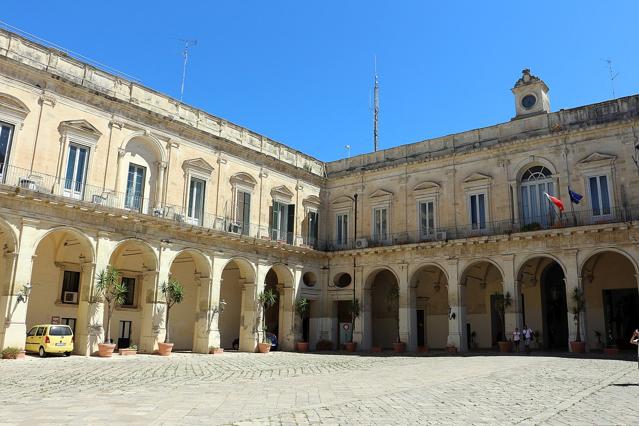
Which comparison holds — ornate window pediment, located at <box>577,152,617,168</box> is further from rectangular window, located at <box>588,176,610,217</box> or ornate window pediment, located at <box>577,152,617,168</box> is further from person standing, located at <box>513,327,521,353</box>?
person standing, located at <box>513,327,521,353</box>

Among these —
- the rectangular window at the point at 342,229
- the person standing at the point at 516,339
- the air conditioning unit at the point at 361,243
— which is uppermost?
the rectangular window at the point at 342,229

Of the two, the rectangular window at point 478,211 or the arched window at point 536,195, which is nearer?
the arched window at point 536,195

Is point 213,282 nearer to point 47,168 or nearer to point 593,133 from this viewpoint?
point 47,168

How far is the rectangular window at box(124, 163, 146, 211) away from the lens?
21328 mm

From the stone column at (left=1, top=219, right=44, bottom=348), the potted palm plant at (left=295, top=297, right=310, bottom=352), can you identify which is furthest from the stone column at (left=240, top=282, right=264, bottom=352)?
the stone column at (left=1, top=219, right=44, bottom=348)

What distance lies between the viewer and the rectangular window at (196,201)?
23547mm

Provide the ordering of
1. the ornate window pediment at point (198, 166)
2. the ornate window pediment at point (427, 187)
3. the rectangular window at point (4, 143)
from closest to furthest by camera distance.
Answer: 1. the rectangular window at point (4, 143)
2. the ornate window pediment at point (198, 166)
3. the ornate window pediment at point (427, 187)

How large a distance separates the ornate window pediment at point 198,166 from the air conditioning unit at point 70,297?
6778 mm

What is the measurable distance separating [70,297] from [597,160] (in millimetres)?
22282

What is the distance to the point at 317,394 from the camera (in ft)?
32.6

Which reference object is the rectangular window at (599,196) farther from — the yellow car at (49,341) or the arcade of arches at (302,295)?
the yellow car at (49,341)

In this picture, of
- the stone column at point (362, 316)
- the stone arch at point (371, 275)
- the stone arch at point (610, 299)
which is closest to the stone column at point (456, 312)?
the stone arch at point (371, 275)

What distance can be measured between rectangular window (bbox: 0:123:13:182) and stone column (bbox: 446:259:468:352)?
59.7ft

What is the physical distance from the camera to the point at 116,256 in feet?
77.8
